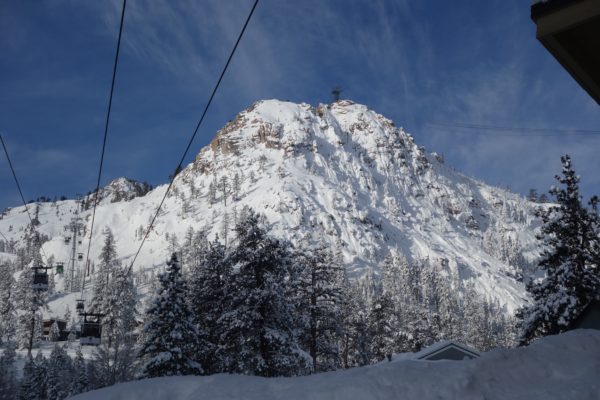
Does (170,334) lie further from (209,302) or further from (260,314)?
(260,314)

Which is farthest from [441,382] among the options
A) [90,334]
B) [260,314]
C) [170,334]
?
[90,334]

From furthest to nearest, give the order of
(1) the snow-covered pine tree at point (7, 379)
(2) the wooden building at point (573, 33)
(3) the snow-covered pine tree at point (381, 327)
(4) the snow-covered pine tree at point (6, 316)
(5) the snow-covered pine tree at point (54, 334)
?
(5) the snow-covered pine tree at point (54, 334)
(4) the snow-covered pine tree at point (6, 316)
(1) the snow-covered pine tree at point (7, 379)
(3) the snow-covered pine tree at point (381, 327)
(2) the wooden building at point (573, 33)

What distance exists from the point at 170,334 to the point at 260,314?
16.6 ft

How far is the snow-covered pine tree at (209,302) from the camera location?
2694 cm

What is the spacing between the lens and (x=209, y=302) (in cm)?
2906

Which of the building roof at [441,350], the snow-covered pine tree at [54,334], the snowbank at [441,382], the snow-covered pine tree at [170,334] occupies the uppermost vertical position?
the snow-covered pine tree at [54,334]

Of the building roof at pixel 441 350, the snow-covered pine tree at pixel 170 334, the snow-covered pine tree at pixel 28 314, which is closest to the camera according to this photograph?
the snow-covered pine tree at pixel 170 334

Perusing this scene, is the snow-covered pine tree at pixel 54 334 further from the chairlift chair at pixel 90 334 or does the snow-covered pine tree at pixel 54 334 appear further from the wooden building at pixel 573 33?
the wooden building at pixel 573 33

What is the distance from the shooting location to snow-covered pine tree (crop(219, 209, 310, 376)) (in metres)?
22.7

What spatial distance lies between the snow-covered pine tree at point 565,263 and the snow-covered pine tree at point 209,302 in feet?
48.1

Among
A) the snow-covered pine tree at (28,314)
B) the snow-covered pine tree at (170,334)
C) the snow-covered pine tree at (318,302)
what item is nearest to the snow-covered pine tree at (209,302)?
the snow-covered pine tree at (170,334)

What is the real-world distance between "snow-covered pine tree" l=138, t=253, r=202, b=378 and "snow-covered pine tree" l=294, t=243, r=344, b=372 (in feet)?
19.8

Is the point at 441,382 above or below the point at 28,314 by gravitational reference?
below

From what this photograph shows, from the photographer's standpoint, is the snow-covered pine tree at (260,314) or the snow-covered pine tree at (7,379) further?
the snow-covered pine tree at (7,379)
